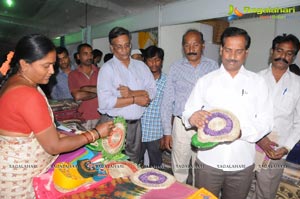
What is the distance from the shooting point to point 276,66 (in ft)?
7.48

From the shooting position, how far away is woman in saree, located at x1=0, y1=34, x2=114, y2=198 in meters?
1.36

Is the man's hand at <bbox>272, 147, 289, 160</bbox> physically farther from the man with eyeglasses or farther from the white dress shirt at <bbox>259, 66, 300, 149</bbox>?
the man with eyeglasses

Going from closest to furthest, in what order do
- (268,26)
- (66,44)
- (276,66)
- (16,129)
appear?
(16,129)
(276,66)
(268,26)
(66,44)

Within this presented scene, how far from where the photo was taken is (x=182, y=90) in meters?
2.68

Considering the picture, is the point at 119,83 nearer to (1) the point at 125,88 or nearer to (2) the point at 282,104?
(1) the point at 125,88

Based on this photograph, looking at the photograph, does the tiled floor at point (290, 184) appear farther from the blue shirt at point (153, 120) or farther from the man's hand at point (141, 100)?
the man's hand at point (141, 100)

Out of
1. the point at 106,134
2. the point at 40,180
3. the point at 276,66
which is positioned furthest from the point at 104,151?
the point at 276,66

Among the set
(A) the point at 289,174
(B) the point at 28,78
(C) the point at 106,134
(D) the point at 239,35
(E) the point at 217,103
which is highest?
(D) the point at 239,35

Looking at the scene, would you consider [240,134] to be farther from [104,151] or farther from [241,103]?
[104,151]

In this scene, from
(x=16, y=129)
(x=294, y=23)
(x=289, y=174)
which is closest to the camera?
(x=16, y=129)

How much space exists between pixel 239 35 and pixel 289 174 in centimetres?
217

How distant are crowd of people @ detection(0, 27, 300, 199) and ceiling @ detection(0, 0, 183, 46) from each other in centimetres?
266

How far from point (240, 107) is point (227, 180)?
60cm

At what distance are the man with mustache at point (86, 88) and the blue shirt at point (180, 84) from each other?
49.5 inches
